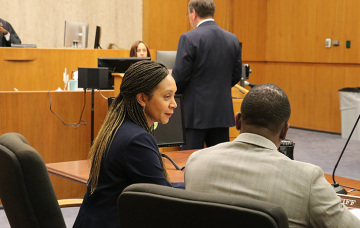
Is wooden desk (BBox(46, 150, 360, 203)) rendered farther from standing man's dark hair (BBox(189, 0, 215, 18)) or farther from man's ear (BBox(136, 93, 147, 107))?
standing man's dark hair (BBox(189, 0, 215, 18))

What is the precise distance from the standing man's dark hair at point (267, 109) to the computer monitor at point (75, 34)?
222 inches

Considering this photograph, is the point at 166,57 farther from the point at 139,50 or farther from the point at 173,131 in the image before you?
the point at 173,131

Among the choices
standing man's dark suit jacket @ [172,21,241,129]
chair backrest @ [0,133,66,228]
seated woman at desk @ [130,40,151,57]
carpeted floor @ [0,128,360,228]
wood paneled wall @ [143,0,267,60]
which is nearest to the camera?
chair backrest @ [0,133,66,228]

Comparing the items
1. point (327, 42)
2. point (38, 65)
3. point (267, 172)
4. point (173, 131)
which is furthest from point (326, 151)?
point (267, 172)

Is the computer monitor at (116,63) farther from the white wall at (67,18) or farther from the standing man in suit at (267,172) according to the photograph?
the white wall at (67,18)

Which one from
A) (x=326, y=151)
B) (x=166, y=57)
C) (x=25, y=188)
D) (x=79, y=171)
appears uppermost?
(x=166, y=57)

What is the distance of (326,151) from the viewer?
6.68 m

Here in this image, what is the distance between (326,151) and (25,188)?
585 centimetres

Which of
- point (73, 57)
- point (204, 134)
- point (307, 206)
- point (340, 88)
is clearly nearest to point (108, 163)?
point (307, 206)

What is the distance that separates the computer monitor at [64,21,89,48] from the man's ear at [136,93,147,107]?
203 inches

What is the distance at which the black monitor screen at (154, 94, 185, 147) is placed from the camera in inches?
110

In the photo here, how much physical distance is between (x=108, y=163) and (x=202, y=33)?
2.05m

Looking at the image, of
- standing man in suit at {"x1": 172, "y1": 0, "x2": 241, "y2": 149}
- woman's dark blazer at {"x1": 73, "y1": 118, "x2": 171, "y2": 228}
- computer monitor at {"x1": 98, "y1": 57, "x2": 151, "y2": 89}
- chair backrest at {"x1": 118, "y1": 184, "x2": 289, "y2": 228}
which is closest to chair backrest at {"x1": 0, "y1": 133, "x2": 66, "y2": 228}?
woman's dark blazer at {"x1": 73, "y1": 118, "x2": 171, "y2": 228}

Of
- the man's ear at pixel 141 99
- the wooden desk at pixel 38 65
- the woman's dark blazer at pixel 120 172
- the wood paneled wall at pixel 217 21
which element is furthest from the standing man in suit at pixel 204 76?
the wood paneled wall at pixel 217 21
